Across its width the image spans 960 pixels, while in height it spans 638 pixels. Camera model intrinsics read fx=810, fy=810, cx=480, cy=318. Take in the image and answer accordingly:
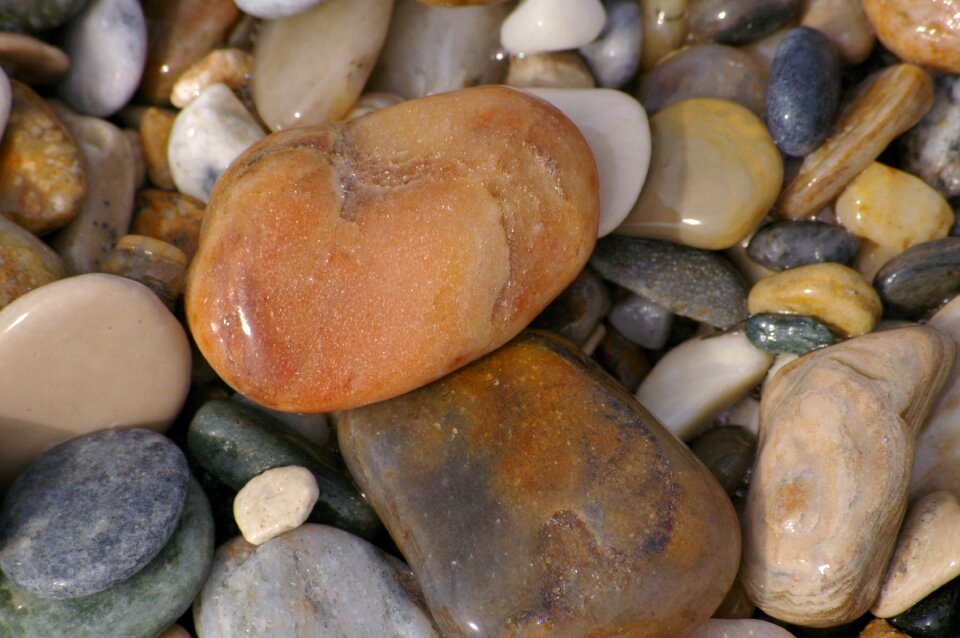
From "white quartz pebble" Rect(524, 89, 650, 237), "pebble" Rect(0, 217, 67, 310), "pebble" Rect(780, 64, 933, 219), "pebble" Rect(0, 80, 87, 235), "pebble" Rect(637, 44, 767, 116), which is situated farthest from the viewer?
"pebble" Rect(637, 44, 767, 116)

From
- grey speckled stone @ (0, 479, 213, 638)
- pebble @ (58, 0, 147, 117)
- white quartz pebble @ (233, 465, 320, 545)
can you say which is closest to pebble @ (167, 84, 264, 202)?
pebble @ (58, 0, 147, 117)

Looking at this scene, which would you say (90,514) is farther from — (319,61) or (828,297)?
(828,297)

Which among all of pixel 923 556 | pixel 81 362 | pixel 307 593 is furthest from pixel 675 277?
pixel 81 362

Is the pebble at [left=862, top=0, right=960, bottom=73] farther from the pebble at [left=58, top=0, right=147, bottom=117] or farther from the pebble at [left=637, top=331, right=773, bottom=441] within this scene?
the pebble at [left=58, top=0, right=147, bottom=117]

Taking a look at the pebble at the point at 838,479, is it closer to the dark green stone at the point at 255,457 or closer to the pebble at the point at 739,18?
the dark green stone at the point at 255,457

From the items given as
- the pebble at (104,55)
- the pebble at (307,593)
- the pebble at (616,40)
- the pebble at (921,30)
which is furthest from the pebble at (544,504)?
the pebble at (921,30)

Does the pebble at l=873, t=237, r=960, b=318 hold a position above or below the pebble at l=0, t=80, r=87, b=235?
below

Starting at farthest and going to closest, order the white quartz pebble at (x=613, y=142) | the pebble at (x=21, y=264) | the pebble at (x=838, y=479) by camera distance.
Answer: the white quartz pebble at (x=613, y=142) → the pebble at (x=21, y=264) → the pebble at (x=838, y=479)
